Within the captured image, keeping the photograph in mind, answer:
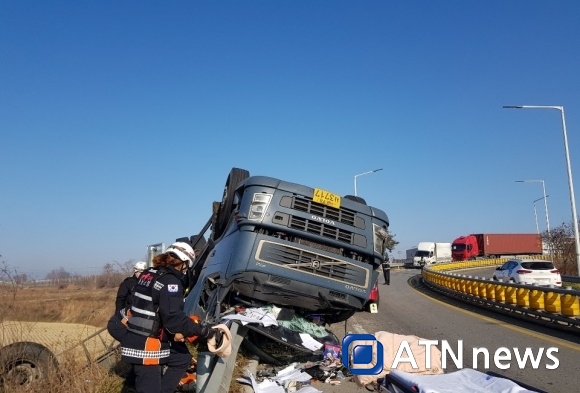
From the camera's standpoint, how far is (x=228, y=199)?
30.6ft

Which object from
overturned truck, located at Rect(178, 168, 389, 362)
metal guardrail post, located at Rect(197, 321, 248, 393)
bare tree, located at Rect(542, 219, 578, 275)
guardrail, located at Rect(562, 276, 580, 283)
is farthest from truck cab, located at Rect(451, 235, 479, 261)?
metal guardrail post, located at Rect(197, 321, 248, 393)

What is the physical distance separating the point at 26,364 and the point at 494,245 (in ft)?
203

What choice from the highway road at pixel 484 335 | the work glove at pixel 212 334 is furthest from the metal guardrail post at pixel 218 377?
the highway road at pixel 484 335

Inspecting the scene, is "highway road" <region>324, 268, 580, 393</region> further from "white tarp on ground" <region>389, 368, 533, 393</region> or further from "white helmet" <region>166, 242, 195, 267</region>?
"white helmet" <region>166, 242, 195, 267</region>

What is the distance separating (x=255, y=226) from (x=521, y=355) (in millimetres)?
4666

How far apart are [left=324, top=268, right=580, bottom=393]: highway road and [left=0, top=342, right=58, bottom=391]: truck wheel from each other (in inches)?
117

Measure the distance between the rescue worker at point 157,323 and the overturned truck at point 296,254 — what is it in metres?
2.74

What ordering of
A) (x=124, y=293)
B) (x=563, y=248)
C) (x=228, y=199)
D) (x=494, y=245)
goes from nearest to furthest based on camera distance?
(x=124, y=293), (x=228, y=199), (x=563, y=248), (x=494, y=245)

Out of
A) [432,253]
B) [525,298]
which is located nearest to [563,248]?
[432,253]

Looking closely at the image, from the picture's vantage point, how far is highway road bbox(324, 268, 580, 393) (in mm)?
6617

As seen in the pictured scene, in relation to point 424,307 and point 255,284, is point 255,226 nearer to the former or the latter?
point 255,284

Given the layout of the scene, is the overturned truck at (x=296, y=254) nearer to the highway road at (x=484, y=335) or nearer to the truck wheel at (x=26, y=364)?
the highway road at (x=484, y=335)

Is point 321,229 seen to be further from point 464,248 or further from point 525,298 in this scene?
point 464,248

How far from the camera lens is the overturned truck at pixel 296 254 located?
7027mm
